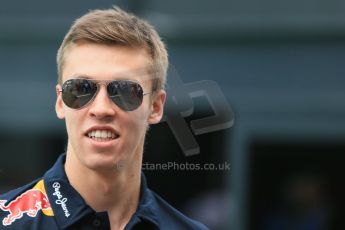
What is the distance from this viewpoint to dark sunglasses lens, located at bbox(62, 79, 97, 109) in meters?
3.07

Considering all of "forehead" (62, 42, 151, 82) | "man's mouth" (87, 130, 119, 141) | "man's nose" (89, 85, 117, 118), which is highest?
"forehead" (62, 42, 151, 82)

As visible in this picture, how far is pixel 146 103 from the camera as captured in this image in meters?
3.27

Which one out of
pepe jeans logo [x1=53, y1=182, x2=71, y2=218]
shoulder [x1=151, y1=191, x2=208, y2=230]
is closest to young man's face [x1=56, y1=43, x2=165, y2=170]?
pepe jeans logo [x1=53, y1=182, x2=71, y2=218]

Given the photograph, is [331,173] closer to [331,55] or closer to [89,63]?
[331,55]

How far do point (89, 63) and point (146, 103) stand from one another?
0.31 metres

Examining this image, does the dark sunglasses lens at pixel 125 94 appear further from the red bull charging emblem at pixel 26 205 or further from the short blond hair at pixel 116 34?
the red bull charging emblem at pixel 26 205

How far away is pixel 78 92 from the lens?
3.06 metres

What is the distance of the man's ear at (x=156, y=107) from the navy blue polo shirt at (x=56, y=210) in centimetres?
34

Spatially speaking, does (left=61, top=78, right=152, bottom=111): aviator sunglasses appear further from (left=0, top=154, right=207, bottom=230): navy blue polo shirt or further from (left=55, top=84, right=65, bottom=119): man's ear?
(left=0, top=154, right=207, bottom=230): navy blue polo shirt

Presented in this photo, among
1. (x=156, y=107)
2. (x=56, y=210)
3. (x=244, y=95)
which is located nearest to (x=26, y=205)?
(x=56, y=210)

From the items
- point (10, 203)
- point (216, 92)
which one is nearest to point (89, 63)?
point (10, 203)

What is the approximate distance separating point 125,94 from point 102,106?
101 millimetres

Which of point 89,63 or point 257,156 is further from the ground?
point 89,63

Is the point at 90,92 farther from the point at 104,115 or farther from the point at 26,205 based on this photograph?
the point at 26,205
